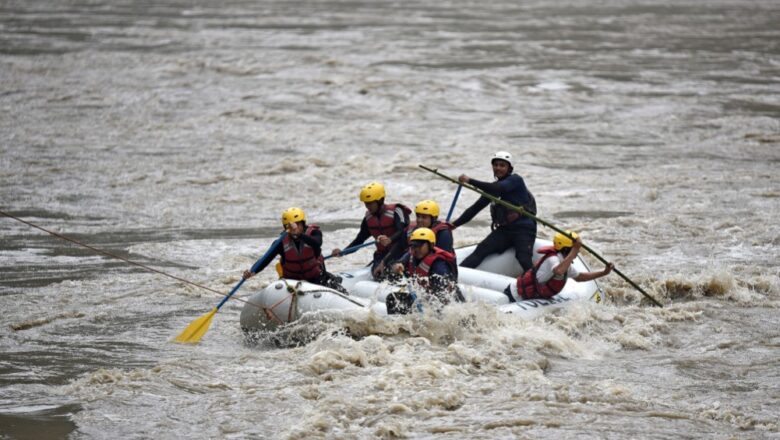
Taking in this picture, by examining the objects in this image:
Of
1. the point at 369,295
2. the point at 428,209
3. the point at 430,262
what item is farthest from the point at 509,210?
the point at 369,295

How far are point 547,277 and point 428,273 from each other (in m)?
1.25

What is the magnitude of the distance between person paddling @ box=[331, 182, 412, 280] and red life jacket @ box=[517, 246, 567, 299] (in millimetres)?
1170

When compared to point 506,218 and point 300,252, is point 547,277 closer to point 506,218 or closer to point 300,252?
point 506,218

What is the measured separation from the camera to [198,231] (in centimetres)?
1448

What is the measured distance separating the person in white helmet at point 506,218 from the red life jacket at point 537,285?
0.47 meters

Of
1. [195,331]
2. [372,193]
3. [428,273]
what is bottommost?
[195,331]

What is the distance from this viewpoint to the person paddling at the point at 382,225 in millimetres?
10164

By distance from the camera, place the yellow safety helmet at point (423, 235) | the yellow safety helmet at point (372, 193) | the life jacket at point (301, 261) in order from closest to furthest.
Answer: the yellow safety helmet at point (423, 235), the life jacket at point (301, 261), the yellow safety helmet at point (372, 193)

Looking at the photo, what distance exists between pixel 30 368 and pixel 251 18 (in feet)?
104

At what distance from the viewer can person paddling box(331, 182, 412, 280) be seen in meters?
10.2

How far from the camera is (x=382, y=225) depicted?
10.3 metres

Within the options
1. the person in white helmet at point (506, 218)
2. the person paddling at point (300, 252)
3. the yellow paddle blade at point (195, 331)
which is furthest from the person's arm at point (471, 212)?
the yellow paddle blade at point (195, 331)

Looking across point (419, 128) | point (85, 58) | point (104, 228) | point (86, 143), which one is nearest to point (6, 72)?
point (85, 58)

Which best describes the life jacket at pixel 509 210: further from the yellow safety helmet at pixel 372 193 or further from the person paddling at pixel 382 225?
the yellow safety helmet at pixel 372 193
